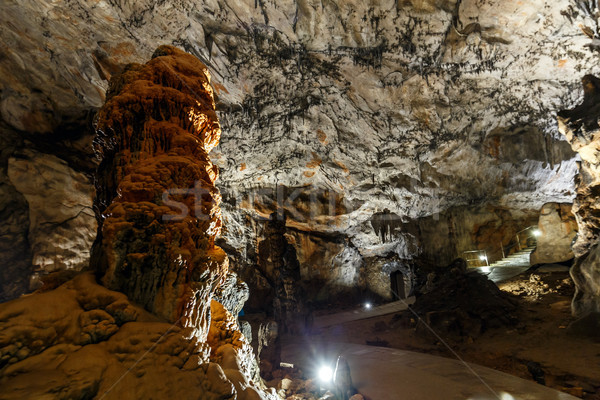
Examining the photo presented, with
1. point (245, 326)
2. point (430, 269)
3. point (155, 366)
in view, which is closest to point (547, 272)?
→ point (430, 269)

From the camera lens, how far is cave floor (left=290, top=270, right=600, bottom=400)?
559 cm

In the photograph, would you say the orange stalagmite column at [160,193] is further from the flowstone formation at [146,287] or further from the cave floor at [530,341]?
the cave floor at [530,341]

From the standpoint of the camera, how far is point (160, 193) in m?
3.36

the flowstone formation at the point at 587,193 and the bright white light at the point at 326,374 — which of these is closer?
the bright white light at the point at 326,374

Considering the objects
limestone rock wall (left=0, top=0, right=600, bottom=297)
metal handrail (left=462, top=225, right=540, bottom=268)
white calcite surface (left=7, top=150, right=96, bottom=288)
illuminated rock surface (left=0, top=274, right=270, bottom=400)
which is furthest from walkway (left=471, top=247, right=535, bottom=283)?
white calcite surface (left=7, top=150, right=96, bottom=288)

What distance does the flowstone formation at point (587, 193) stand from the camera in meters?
6.70

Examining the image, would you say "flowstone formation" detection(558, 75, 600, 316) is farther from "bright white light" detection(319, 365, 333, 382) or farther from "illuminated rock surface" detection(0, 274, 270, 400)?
"illuminated rock surface" detection(0, 274, 270, 400)

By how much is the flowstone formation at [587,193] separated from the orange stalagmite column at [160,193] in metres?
8.62

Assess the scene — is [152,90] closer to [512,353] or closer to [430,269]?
[512,353]

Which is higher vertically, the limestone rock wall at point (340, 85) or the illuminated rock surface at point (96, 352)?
the limestone rock wall at point (340, 85)

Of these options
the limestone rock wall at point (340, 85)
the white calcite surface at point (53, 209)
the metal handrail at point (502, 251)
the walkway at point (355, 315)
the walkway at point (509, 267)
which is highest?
the limestone rock wall at point (340, 85)

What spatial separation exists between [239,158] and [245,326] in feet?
21.1

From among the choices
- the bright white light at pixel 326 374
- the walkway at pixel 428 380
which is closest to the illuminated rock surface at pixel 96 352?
the walkway at pixel 428 380

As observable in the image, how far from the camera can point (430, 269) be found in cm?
1536
